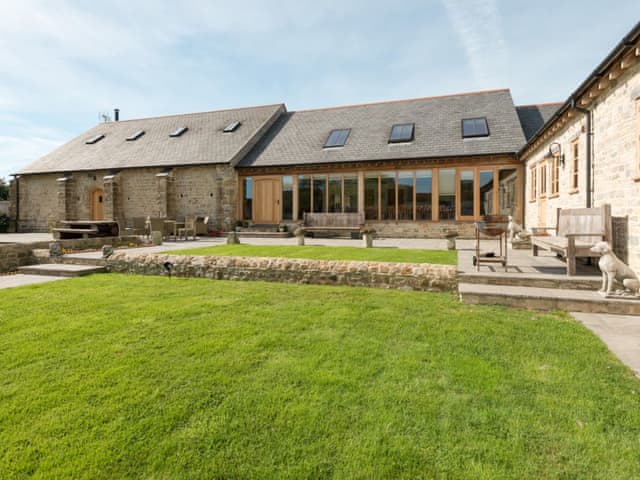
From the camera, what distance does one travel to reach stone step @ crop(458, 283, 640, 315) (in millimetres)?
4535

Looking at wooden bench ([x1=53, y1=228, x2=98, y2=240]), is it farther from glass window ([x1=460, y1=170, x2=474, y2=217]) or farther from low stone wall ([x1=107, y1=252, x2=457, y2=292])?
glass window ([x1=460, y1=170, x2=474, y2=217])

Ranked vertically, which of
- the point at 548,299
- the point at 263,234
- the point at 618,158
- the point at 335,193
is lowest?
the point at 548,299

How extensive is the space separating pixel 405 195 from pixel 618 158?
33.7 ft

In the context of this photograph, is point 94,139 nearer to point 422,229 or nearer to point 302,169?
point 302,169

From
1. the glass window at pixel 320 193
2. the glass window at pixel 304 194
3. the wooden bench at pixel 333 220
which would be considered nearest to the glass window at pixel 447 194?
the wooden bench at pixel 333 220

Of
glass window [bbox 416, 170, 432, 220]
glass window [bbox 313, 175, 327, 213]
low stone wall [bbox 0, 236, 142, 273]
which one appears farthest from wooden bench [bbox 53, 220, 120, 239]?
glass window [bbox 416, 170, 432, 220]

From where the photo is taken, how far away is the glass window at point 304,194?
1747cm

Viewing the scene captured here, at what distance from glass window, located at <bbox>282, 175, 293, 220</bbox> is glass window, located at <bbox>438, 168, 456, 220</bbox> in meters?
7.20

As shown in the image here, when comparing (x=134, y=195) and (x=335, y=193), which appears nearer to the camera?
(x=335, y=193)

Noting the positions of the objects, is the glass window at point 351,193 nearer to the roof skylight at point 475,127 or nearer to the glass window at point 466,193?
the glass window at point 466,193

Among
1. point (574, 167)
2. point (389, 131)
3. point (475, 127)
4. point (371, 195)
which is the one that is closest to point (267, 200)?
point (371, 195)

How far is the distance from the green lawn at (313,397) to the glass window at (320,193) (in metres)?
13.0

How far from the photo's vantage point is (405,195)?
15945mm

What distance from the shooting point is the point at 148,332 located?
3951 mm
